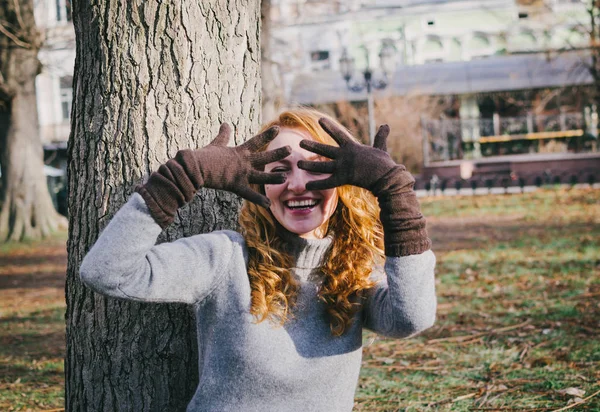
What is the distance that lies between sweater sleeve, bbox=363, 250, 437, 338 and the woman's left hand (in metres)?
0.25

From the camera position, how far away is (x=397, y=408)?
3.68 meters

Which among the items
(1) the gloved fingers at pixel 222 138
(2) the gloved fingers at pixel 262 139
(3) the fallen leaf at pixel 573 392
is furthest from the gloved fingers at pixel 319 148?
(3) the fallen leaf at pixel 573 392

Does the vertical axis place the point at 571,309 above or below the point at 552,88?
below

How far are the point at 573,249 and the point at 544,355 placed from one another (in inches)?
205

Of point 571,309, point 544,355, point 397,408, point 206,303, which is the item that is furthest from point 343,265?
point 571,309

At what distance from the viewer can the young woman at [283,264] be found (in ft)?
6.38

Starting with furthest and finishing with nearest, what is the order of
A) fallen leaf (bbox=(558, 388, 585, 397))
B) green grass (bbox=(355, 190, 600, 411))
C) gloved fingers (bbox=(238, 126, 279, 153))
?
green grass (bbox=(355, 190, 600, 411))
fallen leaf (bbox=(558, 388, 585, 397))
gloved fingers (bbox=(238, 126, 279, 153))

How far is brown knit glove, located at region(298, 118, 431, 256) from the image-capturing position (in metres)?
2.01

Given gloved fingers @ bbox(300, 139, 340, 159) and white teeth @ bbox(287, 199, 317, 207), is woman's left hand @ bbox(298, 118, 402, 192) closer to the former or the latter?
gloved fingers @ bbox(300, 139, 340, 159)

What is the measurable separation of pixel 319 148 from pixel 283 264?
399 mm

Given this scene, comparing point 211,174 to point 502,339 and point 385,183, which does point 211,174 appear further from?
point 502,339

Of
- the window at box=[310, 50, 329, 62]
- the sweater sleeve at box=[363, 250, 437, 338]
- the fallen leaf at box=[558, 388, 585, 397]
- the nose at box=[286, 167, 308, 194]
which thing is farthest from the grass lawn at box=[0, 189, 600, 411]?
the window at box=[310, 50, 329, 62]

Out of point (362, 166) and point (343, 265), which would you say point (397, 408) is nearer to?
point (343, 265)

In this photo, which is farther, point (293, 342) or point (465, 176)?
point (465, 176)
